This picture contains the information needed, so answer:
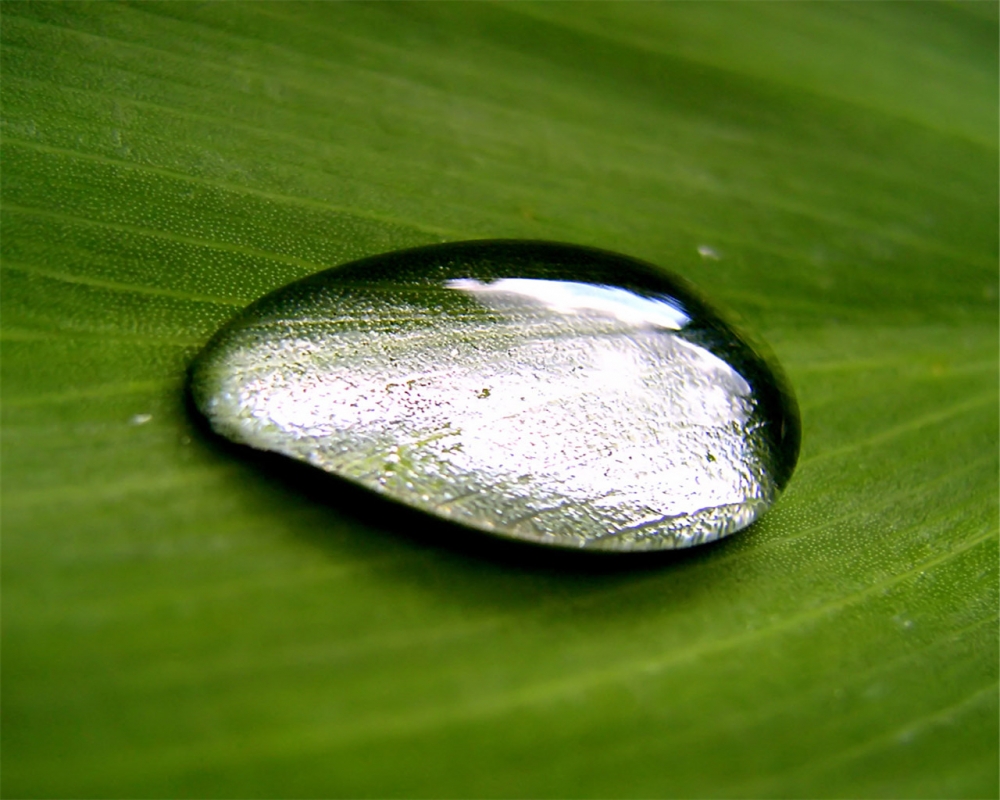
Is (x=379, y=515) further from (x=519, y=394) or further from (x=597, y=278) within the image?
(x=597, y=278)

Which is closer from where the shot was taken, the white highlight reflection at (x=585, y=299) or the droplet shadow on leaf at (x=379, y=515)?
the droplet shadow on leaf at (x=379, y=515)

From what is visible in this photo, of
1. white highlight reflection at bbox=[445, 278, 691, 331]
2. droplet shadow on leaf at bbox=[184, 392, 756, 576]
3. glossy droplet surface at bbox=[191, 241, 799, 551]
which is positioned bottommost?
droplet shadow on leaf at bbox=[184, 392, 756, 576]

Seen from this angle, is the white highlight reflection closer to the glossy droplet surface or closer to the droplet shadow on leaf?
the glossy droplet surface

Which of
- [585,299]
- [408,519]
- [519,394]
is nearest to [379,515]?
[408,519]

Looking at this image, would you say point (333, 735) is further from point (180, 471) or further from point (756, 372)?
point (756, 372)

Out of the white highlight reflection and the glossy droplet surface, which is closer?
the glossy droplet surface

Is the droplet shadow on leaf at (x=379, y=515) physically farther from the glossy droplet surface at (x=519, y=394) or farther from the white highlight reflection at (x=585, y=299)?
the white highlight reflection at (x=585, y=299)

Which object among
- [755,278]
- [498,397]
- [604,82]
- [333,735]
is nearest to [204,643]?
[333,735]

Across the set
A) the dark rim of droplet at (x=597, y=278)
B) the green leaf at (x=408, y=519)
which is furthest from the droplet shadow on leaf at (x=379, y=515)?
the dark rim of droplet at (x=597, y=278)

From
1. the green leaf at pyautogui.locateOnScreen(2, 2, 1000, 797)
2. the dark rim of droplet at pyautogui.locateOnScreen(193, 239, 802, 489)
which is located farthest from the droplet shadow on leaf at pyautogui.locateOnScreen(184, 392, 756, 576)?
the dark rim of droplet at pyautogui.locateOnScreen(193, 239, 802, 489)
